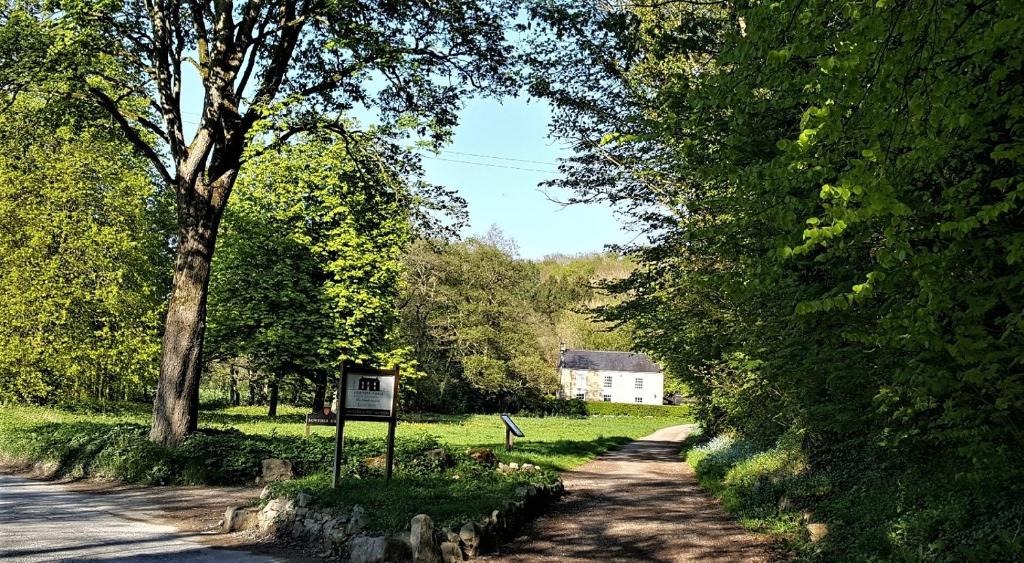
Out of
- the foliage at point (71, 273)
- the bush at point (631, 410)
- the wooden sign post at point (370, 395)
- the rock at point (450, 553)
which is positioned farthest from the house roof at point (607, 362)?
the rock at point (450, 553)

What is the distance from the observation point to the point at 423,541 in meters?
7.42

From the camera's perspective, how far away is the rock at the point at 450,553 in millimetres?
7531

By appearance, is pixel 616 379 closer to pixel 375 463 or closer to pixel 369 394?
pixel 375 463

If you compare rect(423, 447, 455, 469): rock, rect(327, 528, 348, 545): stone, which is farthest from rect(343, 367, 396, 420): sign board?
rect(423, 447, 455, 469): rock

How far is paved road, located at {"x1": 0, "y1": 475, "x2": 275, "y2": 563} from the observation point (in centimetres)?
714

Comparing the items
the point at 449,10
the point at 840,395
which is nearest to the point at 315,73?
the point at 449,10

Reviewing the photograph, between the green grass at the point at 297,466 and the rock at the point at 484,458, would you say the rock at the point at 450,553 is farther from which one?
the rock at the point at 484,458

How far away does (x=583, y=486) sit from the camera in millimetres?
14023

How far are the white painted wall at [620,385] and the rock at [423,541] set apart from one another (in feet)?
243

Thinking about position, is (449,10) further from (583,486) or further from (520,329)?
(520,329)

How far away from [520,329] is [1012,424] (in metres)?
46.4

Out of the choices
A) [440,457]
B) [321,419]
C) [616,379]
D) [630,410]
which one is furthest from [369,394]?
[616,379]

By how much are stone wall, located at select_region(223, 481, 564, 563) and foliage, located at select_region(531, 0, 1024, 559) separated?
3.84 metres

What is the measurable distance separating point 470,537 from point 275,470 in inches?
228
